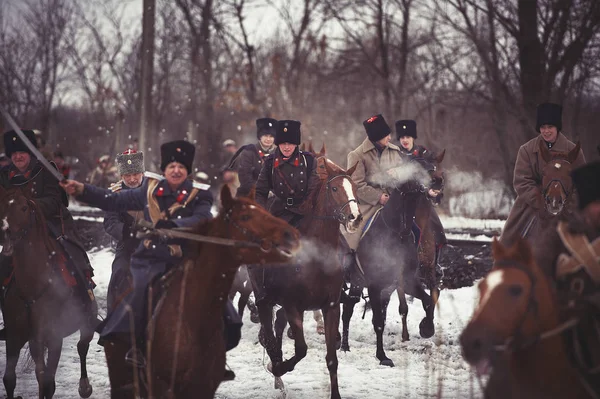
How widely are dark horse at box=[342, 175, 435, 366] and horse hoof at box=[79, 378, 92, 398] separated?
12.4ft

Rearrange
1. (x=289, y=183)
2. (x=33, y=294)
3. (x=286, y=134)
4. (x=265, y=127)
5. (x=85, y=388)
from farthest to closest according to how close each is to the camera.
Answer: (x=265, y=127)
(x=286, y=134)
(x=289, y=183)
(x=85, y=388)
(x=33, y=294)

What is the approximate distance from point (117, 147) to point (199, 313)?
25.8m

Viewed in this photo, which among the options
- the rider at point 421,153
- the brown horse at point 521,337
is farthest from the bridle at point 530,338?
the rider at point 421,153

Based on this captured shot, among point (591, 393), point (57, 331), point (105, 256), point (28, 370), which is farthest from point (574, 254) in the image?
point (105, 256)

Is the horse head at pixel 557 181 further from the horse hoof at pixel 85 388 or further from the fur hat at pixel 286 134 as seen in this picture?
the horse hoof at pixel 85 388

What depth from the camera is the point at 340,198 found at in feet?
27.7

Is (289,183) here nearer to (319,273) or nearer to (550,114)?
(319,273)

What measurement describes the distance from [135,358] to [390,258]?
559cm

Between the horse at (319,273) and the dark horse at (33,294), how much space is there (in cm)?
233

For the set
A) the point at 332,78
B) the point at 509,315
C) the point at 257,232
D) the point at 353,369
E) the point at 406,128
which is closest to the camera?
the point at 509,315

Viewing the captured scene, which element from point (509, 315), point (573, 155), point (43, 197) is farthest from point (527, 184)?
point (43, 197)

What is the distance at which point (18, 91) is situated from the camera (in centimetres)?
2542

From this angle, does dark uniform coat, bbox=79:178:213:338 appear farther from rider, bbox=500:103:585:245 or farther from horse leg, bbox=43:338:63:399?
rider, bbox=500:103:585:245

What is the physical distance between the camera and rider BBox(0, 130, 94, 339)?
313 inches
